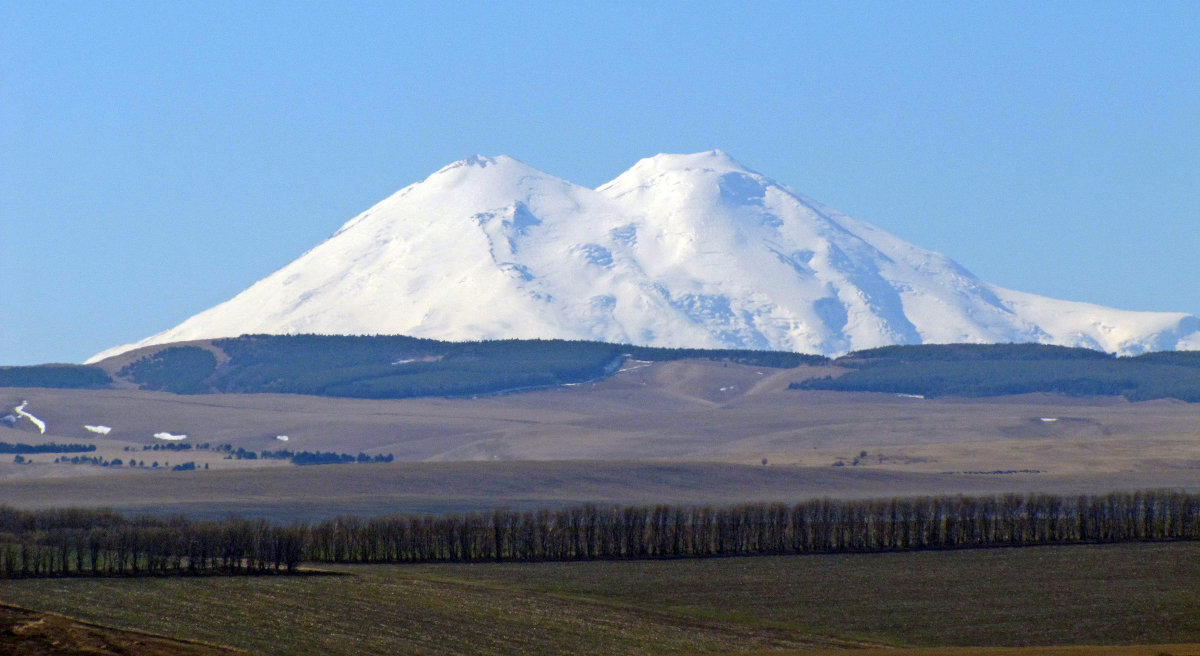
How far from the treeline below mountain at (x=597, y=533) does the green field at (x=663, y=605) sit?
233 inches

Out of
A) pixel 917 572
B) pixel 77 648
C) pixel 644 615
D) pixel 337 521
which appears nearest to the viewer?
pixel 77 648

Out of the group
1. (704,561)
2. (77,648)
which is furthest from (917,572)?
(77,648)

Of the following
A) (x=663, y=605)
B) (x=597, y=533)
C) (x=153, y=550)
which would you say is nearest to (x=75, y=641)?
(x=663, y=605)

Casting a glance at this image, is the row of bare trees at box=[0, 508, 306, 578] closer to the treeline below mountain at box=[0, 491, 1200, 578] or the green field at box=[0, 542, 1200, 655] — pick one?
the treeline below mountain at box=[0, 491, 1200, 578]

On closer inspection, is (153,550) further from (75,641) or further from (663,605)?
(75,641)

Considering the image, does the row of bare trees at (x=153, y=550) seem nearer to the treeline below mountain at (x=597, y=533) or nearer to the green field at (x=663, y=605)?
the treeline below mountain at (x=597, y=533)

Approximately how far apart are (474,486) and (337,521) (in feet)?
237

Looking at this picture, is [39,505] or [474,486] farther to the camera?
[474,486]

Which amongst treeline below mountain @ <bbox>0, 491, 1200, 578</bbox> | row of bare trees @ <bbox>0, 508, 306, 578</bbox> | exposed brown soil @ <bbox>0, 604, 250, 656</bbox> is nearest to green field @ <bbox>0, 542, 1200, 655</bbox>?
exposed brown soil @ <bbox>0, 604, 250, 656</bbox>

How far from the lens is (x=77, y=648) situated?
5769 cm

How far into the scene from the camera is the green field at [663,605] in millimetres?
71688

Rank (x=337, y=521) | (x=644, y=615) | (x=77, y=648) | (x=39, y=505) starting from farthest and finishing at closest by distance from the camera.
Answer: (x=39, y=505) → (x=337, y=521) → (x=644, y=615) → (x=77, y=648)

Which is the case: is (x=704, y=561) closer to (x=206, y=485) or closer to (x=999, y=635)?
(x=999, y=635)

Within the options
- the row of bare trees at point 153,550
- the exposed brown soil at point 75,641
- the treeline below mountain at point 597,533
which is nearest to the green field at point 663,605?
the exposed brown soil at point 75,641
